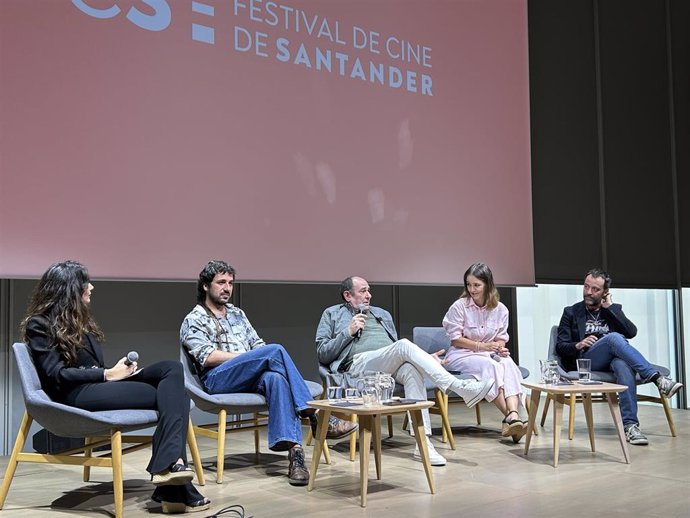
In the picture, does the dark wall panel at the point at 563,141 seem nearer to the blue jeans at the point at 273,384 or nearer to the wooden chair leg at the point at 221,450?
the blue jeans at the point at 273,384

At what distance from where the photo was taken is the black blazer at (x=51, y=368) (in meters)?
3.01

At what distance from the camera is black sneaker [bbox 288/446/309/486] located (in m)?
3.50

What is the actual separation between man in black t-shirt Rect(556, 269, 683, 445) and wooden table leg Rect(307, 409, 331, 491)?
2.10 m

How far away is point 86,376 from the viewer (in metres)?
3.03

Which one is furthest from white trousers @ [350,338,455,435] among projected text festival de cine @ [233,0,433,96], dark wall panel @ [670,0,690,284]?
dark wall panel @ [670,0,690,284]

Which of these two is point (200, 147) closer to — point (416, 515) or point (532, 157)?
point (416, 515)

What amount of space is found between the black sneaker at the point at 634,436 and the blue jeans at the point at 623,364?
0.03 meters

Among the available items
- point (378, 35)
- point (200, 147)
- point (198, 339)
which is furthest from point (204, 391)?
point (378, 35)

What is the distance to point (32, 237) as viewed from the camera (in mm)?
4043

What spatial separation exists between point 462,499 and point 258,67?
2962mm

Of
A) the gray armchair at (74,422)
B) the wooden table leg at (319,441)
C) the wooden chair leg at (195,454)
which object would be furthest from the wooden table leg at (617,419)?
the gray armchair at (74,422)

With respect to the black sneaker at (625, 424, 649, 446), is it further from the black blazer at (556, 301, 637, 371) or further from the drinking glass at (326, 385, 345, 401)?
the drinking glass at (326, 385, 345, 401)

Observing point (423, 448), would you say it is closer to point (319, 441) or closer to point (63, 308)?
point (319, 441)

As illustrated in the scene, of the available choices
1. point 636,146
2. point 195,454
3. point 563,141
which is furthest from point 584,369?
point 636,146
